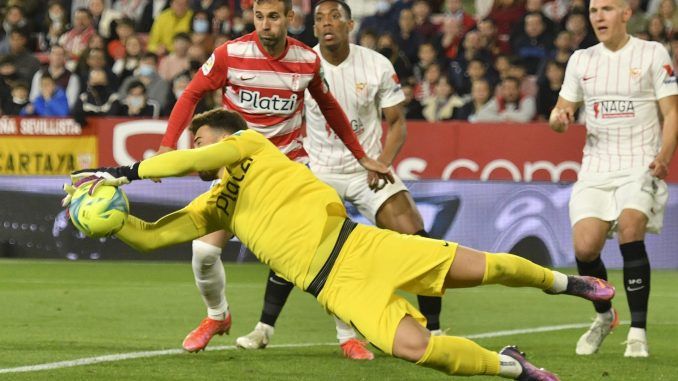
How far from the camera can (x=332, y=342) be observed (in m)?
9.02

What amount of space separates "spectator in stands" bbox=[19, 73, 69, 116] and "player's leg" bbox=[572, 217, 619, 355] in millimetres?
10782

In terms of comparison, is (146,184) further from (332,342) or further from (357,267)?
(357,267)

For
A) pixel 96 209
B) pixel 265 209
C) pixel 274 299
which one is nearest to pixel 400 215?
pixel 274 299

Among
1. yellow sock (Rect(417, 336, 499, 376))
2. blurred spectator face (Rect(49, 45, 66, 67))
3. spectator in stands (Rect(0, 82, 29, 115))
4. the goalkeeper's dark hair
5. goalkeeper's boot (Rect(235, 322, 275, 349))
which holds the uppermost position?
the goalkeeper's dark hair

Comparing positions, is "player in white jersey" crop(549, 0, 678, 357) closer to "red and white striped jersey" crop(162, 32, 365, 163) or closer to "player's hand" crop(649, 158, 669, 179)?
"player's hand" crop(649, 158, 669, 179)

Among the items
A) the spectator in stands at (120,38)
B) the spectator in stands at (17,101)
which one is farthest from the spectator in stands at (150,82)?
the spectator in stands at (17,101)

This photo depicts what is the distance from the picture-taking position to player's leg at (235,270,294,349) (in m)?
8.54

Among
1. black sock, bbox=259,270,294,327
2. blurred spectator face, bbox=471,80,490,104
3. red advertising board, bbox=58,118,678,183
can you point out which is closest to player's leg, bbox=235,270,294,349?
black sock, bbox=259,270,294,327

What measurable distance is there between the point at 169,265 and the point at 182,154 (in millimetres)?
8481

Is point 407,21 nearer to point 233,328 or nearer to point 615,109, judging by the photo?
point 233,328

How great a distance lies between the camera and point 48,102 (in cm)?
1795

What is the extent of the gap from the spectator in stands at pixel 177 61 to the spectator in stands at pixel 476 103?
13.6 feet

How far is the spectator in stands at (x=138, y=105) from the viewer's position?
57.2ft

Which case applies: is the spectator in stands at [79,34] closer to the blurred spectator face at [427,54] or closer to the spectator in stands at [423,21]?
the spectator in stands at [423,21]
